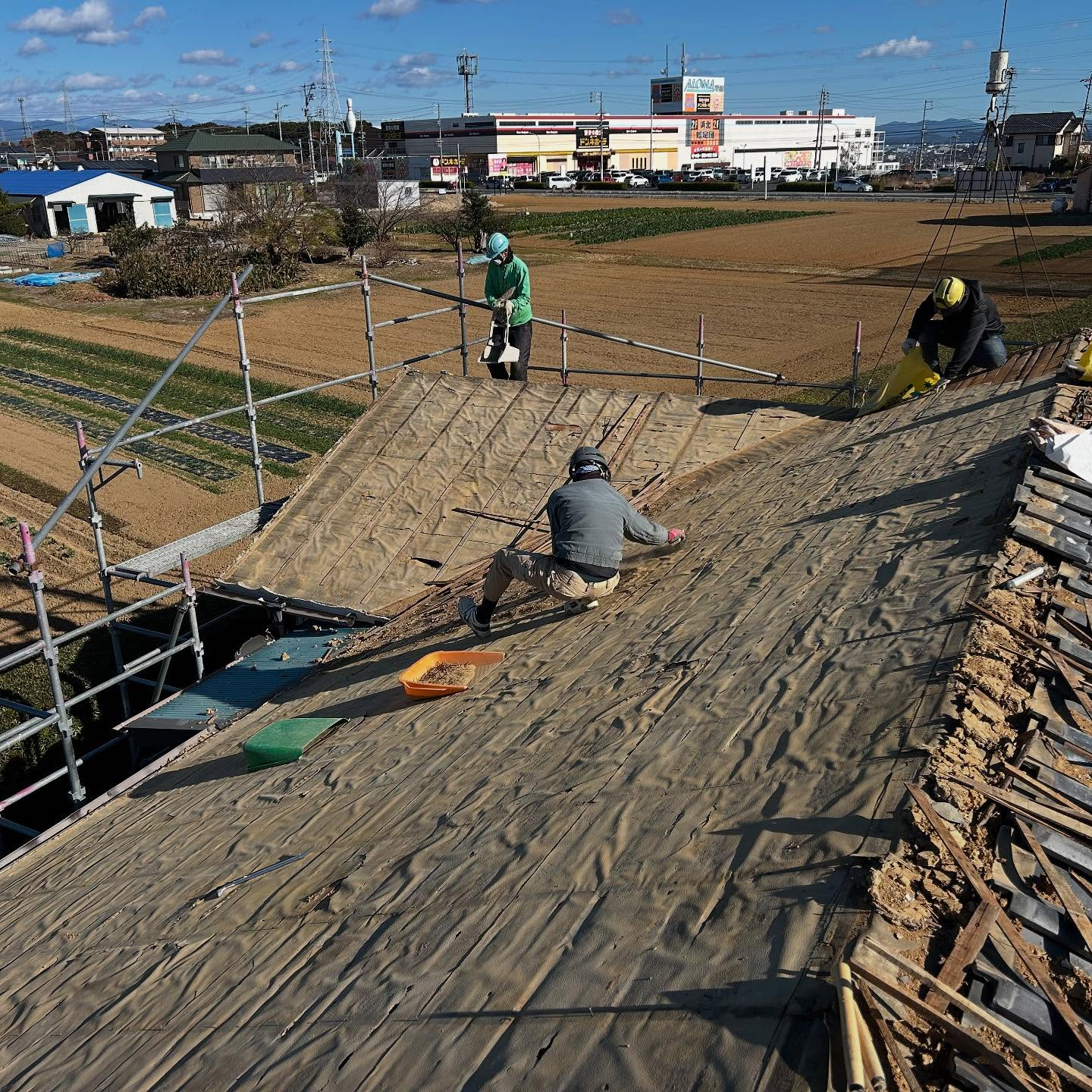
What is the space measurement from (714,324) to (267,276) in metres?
16.4

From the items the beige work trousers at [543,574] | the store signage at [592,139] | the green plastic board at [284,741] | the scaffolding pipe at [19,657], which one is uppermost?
the store signage at [592,139]

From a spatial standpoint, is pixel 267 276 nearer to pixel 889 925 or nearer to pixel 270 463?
pixel 270 463

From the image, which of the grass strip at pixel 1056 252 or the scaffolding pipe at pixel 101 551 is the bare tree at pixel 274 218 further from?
the scaffolding pipe at pixel 101 551

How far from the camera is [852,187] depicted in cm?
7194

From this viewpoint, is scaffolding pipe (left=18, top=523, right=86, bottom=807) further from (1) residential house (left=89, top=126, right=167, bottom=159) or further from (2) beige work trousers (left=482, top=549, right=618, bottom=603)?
(1) residential house (left=89, top=126, right=167, bottom=159)

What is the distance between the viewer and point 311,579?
965 centimetres

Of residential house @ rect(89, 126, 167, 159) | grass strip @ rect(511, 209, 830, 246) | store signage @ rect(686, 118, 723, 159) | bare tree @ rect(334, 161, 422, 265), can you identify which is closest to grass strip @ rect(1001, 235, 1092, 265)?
grass strip @ rect(511, 209, 830, 246)

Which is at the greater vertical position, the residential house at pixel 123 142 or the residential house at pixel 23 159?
the residential house at pixel 123 142

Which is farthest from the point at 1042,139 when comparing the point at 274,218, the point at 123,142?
the point at 123,142

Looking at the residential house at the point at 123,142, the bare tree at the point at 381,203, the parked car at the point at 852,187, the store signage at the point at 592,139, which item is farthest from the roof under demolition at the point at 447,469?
the residential house at the point at 123,142

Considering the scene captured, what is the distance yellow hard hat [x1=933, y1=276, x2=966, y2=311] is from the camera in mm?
10000

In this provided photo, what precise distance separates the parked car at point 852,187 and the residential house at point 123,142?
62.6 meters

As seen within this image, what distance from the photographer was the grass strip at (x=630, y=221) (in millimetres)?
47281

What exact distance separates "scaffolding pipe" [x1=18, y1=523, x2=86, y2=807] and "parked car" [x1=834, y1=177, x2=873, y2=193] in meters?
73.3
